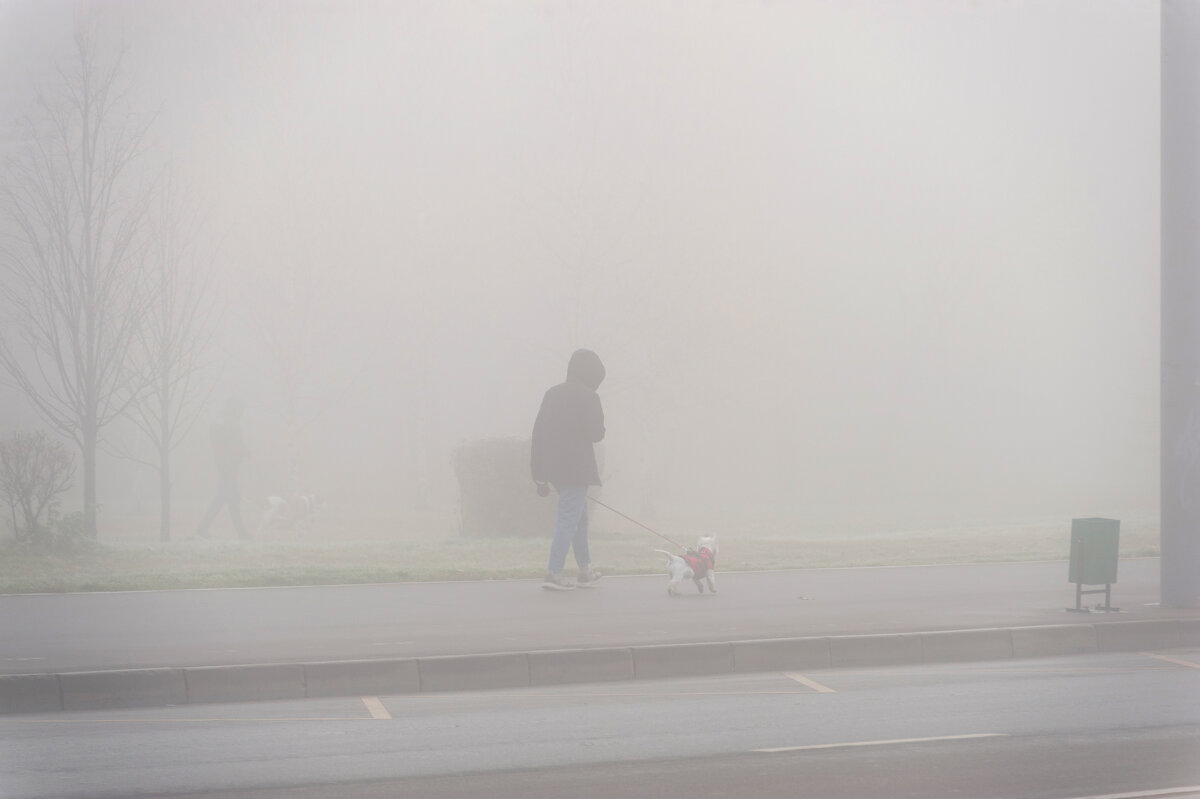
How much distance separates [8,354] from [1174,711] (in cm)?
1334

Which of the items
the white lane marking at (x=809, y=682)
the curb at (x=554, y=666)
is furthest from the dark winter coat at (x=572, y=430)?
the white lane marking at (x=809, y=682)

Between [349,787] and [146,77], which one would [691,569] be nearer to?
[349,787]

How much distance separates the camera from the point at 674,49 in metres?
20.1

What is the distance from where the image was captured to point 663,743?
20.8 ft

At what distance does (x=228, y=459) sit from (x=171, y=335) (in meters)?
1.70

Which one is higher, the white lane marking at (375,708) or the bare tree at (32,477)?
the bare tree at (32,477)

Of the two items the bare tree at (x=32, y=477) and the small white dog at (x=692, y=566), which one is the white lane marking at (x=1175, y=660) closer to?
the small white dog at (x=692, y=566)

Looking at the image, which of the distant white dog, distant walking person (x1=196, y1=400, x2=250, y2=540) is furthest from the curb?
the distant white dog

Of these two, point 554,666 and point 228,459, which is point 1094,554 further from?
point 228,459

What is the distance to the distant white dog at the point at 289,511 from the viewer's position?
55.4ft

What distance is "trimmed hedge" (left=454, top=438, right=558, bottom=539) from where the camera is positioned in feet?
56.1

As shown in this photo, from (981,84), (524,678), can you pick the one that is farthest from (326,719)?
(981,84)

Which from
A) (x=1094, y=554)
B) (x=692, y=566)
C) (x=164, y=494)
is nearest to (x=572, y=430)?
(x=692, y=566)

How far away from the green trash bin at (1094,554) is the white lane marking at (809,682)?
299cm
